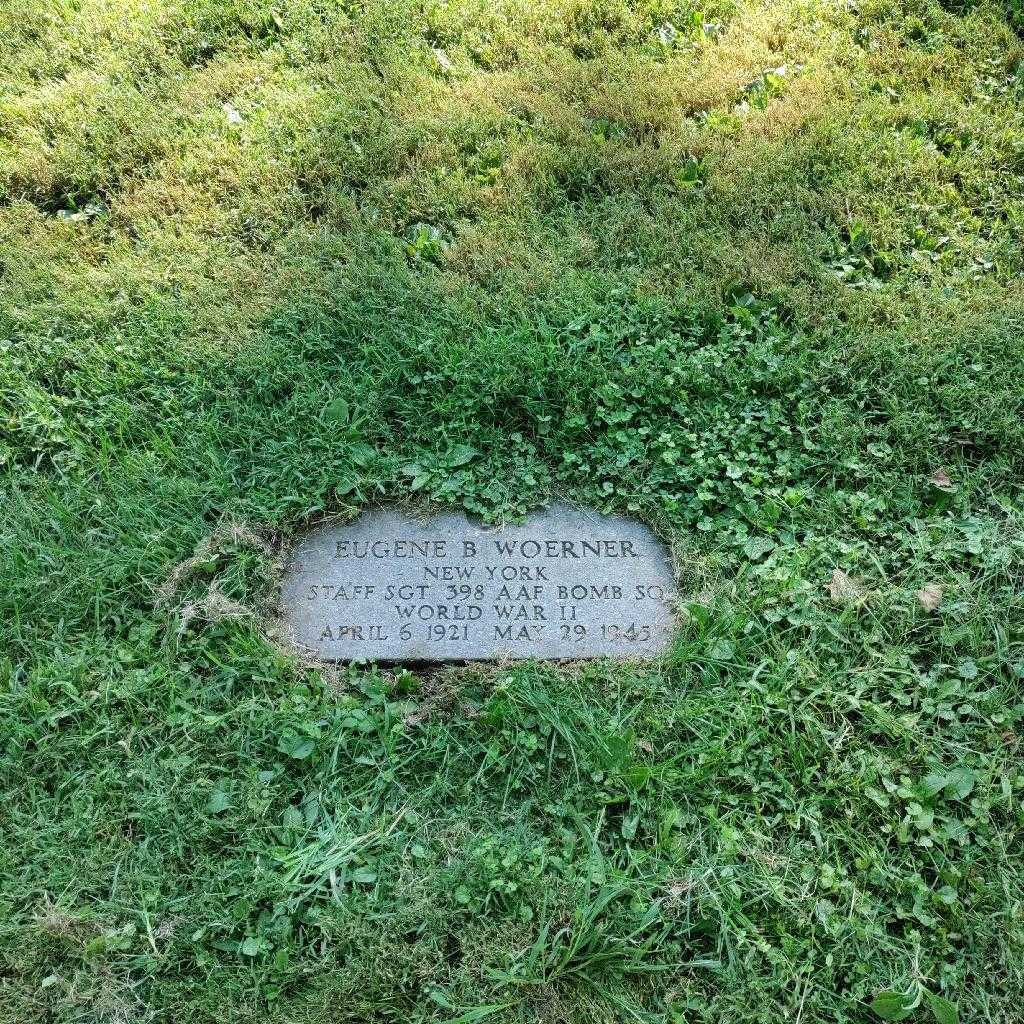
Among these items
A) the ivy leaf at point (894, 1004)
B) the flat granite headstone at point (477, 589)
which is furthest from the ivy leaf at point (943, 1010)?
the flat granite headstone at point (477, 589)

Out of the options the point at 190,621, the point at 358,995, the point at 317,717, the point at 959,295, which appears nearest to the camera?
the point at 358,995

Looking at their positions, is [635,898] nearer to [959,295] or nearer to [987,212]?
[959,295]

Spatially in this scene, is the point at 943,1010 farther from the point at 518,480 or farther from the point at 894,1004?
the point at 518,480

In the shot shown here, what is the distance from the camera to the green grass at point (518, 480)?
275cm

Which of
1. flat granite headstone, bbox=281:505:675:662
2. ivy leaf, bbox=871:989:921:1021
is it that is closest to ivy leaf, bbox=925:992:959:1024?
ivy leaf, bbox=871:989:921:1021

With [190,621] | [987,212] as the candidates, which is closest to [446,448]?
[190,621]

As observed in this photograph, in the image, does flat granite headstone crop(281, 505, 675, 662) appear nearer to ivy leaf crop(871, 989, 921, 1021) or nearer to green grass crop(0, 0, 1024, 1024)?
green grass crop(0, 0, 1024, 1024)

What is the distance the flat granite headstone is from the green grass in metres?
0.11

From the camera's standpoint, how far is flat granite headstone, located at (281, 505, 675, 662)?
3.31 metres

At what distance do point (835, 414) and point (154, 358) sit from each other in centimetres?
278

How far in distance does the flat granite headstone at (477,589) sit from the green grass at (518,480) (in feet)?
0.35

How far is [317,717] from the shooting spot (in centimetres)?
314

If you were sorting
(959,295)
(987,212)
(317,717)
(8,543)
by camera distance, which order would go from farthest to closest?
(987,212)
(959,295)
(8,543)
(317,717)

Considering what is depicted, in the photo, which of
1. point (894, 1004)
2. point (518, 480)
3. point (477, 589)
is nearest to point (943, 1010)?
point (894, 1004)
